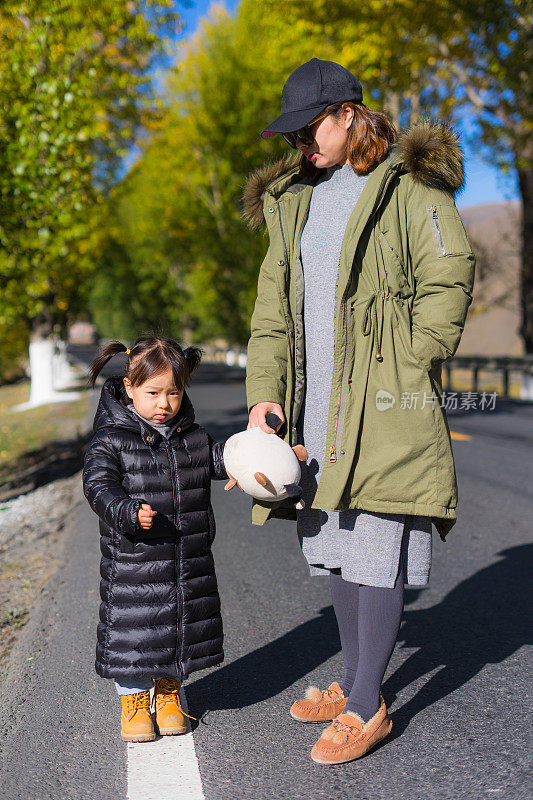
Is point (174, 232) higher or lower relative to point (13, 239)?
higher

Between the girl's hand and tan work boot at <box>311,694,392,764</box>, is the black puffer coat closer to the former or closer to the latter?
the girl's hand

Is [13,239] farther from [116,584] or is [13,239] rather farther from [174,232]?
[174,232]

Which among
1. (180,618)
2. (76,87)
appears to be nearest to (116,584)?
(180,618)

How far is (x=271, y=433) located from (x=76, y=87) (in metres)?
6.20

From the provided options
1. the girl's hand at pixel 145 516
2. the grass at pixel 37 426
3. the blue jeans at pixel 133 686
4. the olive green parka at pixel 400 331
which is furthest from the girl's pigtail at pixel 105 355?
the grass at pixel 37 426

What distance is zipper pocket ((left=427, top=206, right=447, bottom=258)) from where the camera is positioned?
2569mm

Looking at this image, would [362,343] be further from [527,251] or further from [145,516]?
[527,251]

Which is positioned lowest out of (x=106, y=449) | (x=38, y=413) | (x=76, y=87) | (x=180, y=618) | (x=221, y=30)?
(x=38, y=413)

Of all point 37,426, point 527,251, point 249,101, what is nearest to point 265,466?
point 37,426

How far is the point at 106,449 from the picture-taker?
2.87 meters

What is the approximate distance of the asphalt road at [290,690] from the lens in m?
2.63

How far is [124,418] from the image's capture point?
292cm

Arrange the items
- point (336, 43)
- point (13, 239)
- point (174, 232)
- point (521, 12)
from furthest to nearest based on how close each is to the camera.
A: point (174, 232) < point (336, 43) < point (521, 12) < point (13, 239)

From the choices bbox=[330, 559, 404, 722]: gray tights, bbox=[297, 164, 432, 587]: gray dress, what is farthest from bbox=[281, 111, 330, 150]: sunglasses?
bbox=[330, 559, 404, 722]: gray tights
